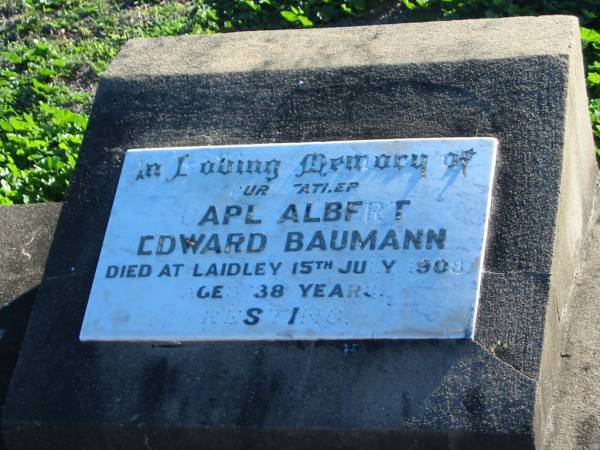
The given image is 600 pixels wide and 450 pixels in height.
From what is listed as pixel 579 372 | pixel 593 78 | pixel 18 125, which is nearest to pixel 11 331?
pixel 579 372

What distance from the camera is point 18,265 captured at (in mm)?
3812

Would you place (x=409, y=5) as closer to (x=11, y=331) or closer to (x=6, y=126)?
(x=6, y=126)

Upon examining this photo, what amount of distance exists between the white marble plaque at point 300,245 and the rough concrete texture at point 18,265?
0.44m

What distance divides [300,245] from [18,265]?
1.15 m

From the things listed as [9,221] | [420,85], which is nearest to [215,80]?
[420,85]

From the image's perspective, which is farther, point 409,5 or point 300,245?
point 409,5

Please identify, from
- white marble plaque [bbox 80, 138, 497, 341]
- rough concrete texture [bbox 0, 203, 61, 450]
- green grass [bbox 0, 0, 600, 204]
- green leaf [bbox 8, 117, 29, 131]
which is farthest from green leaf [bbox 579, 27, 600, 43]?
green leaf [bbox 8, 117, 29, 131]

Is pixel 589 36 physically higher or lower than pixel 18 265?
lower

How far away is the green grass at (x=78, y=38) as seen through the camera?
16.1ft

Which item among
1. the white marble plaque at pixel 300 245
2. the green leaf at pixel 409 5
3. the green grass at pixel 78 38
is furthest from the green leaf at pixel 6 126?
the white marble plaque at pixel 300 245

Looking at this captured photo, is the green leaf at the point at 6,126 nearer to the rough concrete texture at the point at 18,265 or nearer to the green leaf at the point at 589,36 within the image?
the rough concrete texture at the point at 18,265

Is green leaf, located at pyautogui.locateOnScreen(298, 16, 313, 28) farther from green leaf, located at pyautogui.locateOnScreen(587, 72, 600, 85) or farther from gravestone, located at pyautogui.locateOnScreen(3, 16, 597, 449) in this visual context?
gravestone, located at pyautogui.locateOnScreen(3, 16, 597, 449)

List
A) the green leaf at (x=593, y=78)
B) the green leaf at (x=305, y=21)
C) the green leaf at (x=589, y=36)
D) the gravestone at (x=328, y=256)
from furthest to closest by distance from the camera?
the green leaf at (x=305, y=21) → the green leaf at (x=589, y=36) → the green leaf at (x=593, y=78) → the gravestone at (x=328, y=256)

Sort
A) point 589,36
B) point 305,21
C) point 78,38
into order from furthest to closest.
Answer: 1. point 78,38
2. point 305,21
3. point 589,36
